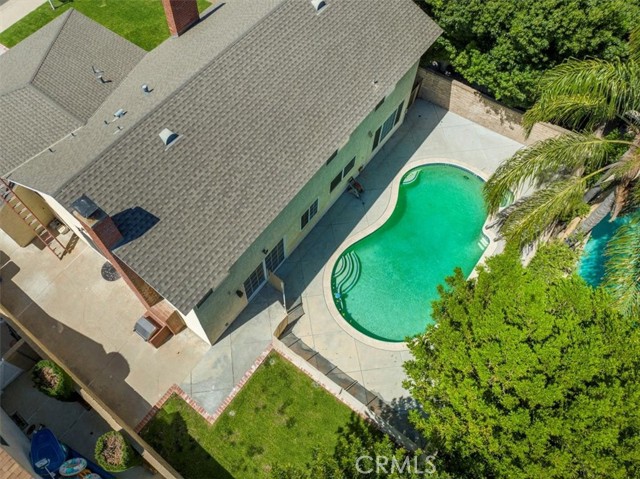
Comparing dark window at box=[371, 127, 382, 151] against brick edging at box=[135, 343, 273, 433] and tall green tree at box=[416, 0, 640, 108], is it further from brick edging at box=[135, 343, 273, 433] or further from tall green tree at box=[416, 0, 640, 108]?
brick edging at box=[135, 343, 273, 433]

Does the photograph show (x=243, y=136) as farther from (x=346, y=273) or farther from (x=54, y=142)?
(x=54, y=142)

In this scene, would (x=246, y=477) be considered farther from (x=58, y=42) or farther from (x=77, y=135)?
(x=58, y=42)

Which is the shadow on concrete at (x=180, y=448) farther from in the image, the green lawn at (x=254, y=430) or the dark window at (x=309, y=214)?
the dark window at (x=309, y=214)

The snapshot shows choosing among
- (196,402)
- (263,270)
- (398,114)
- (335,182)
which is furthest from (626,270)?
(196,402)

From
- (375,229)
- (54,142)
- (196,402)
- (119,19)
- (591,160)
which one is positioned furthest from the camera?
(119,19)

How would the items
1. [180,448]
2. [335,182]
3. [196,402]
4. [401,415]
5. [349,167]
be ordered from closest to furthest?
[180,448] < [401,415] < [196,402] < [335,182] < [349,167]

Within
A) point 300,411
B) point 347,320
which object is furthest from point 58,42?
point 300,411

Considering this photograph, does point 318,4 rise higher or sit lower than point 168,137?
higher
